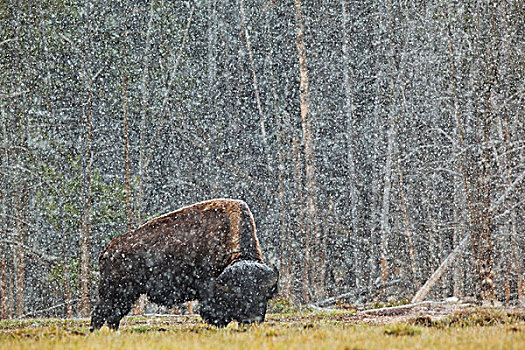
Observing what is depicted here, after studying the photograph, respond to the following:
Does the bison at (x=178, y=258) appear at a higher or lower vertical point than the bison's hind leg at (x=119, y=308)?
higher

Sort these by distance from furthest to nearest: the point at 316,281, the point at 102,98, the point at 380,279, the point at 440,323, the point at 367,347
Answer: the point at 102,98 < the point at 316,281 < the point at 380,279 < the point at 440,323 < the point at 367,347

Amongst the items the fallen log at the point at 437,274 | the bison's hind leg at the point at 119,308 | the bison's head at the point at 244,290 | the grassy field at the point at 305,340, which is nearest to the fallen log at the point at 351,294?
the fallen log at the point at 437,274

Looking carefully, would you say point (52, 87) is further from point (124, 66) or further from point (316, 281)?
point (316, 281)

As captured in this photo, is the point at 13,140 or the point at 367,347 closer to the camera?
the point at 367,347

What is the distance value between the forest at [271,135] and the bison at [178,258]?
7495 mm

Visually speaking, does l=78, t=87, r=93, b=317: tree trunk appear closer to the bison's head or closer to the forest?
the forest

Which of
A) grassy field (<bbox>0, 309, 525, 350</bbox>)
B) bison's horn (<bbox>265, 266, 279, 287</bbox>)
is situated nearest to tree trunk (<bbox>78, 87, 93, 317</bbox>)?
grassy field (<bbox>0, 309, 525, 350</bbox>)

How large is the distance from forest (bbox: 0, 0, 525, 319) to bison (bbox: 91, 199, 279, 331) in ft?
24.6

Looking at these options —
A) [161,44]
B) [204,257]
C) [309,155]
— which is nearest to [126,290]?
[204,257]

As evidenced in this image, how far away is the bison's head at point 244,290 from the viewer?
877 centimetres

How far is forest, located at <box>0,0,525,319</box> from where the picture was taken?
18844 millimetres

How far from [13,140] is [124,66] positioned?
428 centimetres

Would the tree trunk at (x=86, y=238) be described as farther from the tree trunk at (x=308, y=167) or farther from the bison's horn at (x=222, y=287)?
the bison's horn at (x=222, y=287)

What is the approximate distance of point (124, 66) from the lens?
19359 mm
